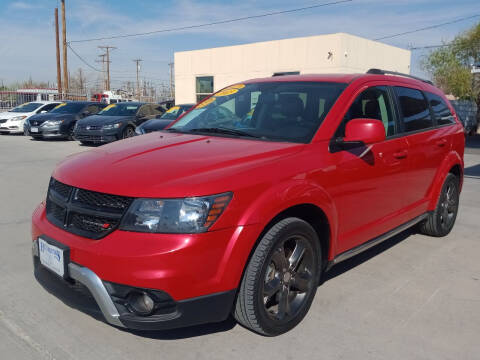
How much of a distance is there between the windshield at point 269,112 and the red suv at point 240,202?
13mm

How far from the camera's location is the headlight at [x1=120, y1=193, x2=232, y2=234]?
2398mm

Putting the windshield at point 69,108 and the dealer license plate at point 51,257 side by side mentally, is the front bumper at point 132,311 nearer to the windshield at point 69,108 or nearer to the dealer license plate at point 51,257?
the dealer license plate at point 51,257

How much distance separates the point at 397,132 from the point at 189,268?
8.07 feet

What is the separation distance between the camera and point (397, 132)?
3951 millimetres

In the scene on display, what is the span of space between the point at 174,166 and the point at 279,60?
988 inches

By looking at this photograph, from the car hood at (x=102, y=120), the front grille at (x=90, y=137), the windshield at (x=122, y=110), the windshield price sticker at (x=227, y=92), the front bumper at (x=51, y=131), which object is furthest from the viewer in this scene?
the front bumper at (x=51, y=131)

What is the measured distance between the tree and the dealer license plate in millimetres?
23274

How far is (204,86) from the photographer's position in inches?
1225

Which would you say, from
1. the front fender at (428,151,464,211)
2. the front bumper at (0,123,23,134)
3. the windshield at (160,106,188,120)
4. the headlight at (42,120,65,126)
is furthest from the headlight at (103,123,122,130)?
the front fender at (428,151,464,211)

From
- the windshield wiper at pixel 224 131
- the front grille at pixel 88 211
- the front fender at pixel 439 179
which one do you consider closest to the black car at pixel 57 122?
the windshield wiper at pixel 224 131

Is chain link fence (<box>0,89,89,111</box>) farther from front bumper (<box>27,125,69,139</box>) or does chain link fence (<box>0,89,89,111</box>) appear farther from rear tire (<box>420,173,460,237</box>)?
rear tire (<box>420,173,460,237</box>)

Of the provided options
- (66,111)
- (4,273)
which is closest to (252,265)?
(4,273)

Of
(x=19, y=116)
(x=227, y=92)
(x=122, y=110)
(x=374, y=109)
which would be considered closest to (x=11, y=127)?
(x=19, y=116)

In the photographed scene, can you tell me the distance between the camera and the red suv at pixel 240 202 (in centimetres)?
241
